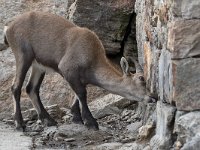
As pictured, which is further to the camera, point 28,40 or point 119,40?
point 119,40

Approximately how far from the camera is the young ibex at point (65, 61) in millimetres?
9180

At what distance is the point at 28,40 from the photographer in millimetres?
9789

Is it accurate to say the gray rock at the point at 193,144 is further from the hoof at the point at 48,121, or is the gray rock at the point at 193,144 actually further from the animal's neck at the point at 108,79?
the hoof at the point at 48,121

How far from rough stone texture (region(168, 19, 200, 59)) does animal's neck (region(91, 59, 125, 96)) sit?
3.47 m

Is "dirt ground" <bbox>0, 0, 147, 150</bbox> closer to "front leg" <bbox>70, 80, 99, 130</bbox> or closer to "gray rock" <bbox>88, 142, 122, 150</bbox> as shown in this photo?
"gray rock" <bbox>88, 142, 122, 150</bbox>

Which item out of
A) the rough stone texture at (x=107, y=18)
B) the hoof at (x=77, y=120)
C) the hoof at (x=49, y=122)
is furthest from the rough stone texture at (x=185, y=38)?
the rough stone texture at (x=107, y=18)

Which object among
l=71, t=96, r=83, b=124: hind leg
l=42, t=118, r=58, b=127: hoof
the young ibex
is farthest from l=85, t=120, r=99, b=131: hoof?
l=42, t=118, r=58, b=127: hoof

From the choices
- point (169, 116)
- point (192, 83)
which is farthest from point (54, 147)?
point (192, 83)

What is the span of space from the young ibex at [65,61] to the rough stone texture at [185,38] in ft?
10.3

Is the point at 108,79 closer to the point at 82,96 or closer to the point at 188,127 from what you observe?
the point at 82,96

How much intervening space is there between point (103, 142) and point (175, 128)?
2466 millimetres

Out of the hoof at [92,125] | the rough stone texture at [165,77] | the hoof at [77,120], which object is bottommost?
the hoof at [77,120]

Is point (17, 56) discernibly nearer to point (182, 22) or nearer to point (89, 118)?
point (89, 118)

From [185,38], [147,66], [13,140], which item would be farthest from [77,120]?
[185,38]
